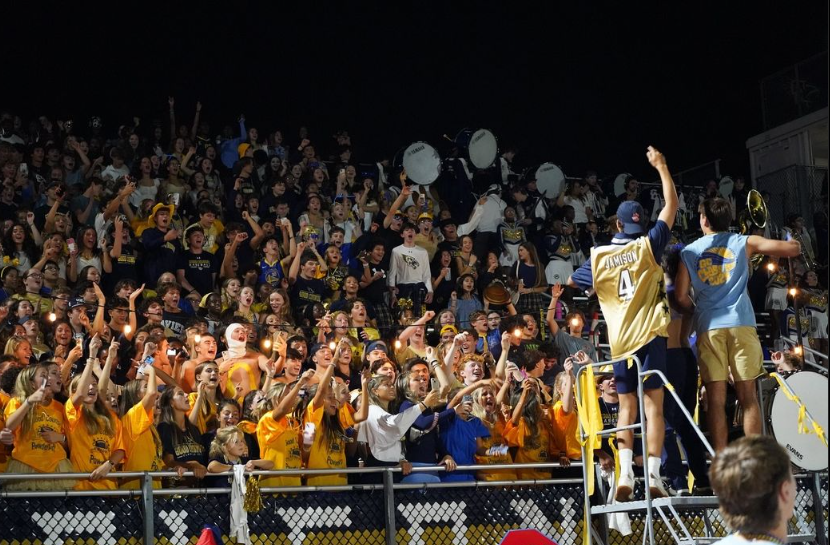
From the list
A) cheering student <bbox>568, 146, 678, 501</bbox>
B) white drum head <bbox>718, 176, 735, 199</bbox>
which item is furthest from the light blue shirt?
white drum head <bbox>718, 176, 735, 199</bbox>

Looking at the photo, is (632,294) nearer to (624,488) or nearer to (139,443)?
(624,488)

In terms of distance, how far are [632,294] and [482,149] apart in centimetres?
1124

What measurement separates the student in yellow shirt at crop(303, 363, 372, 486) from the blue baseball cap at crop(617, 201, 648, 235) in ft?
10.3

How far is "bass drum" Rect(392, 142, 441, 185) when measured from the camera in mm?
16250

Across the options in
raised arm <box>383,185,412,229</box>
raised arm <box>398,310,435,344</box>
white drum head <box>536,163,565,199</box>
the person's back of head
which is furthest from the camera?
white drum head <box>536,163,565,199</box>

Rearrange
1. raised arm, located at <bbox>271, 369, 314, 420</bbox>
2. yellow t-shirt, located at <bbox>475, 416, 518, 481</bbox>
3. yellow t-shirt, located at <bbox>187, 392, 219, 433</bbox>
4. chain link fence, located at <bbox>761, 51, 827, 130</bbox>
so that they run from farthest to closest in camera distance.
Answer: chain link fence, located at <bbox>761, 51, 827, 130</bbox> < yellow t-shirt, located at <bbox>475, 416, 518, 481</bbox> < yellow t-shirt, located at <bbox>187, 392, 219, 433</bbox> < raised arm, located at <bbox>271, 369, 314, 420</bbox>

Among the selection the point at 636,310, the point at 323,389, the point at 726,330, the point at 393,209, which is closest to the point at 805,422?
the point at 726,330

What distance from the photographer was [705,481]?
22.1 feet

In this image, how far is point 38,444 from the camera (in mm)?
8164

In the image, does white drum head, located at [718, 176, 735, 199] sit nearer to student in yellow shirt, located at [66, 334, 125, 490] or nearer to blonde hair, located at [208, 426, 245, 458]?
blonde hair, located at [208, 426, 245, 458]

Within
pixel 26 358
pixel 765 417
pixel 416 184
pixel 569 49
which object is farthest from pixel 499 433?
pixel 569 49

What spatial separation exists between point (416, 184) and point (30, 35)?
282 inches

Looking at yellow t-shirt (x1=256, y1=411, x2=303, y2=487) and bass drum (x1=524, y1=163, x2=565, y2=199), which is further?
bass drum (x1=524, y1=163, x2=565, y2=199)

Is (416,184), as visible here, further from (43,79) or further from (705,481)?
(705,481)
